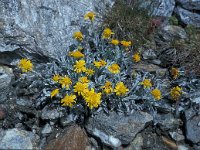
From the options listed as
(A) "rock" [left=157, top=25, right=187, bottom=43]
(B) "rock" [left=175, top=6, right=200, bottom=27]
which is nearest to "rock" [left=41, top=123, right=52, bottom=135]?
(A) "rock" [left=157, top=25, right=187, bottom=43]

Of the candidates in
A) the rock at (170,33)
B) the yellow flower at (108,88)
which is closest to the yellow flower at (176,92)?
the yellow flower at (108,88)

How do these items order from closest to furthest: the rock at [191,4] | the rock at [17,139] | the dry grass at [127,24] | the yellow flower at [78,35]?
the rock at [17,139], the yellow flower at [78,35], the dry grass at [127,24], the rock at [191,4]

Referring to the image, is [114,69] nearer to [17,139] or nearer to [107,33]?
[107,33]

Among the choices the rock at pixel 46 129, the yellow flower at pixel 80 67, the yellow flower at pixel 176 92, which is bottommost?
the rock at pixel 46 129

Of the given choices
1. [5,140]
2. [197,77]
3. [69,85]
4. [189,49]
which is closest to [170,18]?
[189,49]

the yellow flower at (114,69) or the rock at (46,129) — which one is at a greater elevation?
the yellow flower at (114,69)

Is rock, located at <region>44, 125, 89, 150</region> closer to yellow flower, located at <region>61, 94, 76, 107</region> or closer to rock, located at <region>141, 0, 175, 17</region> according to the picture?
yellow flower, located at <region>61, 94, 76, 107</region>

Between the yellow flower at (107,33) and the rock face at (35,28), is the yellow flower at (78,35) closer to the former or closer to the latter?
the rock face at (35,28)

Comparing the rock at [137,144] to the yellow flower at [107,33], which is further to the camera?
the yellow flower at [107,33]
